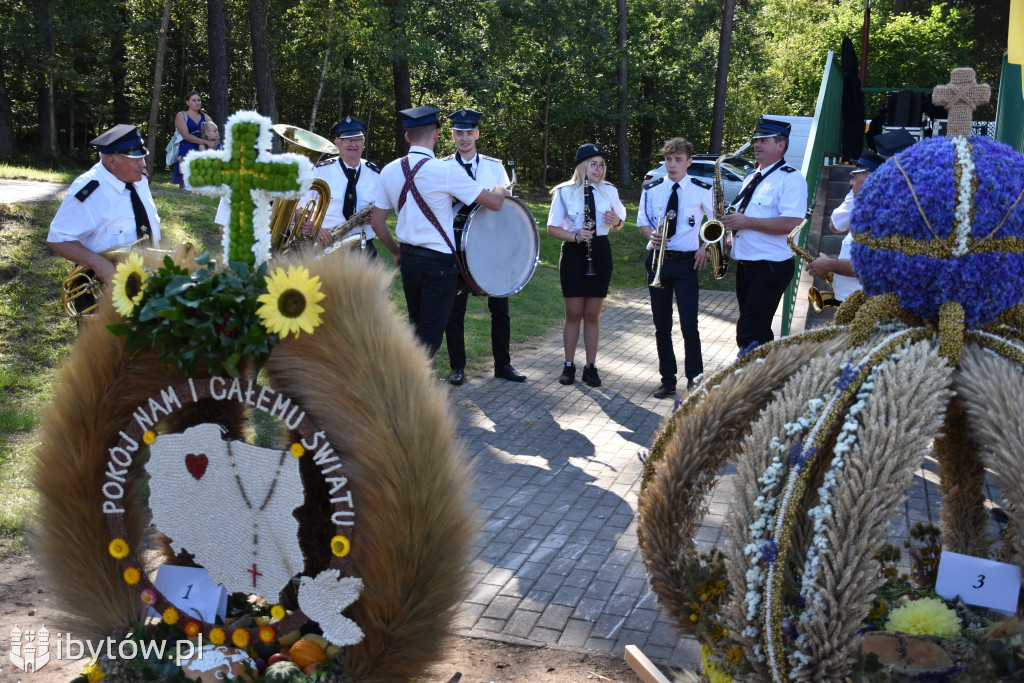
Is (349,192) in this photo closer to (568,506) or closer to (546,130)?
(568,506)

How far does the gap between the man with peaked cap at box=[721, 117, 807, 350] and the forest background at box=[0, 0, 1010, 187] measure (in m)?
16.2

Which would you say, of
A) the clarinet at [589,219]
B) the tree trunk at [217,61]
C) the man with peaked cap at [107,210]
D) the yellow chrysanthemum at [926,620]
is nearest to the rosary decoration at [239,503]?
the yellow chrysanthemum at [926,620]

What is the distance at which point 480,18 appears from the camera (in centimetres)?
2783

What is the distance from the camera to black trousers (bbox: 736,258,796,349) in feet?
23.1

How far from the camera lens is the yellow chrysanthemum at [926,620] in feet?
10.1

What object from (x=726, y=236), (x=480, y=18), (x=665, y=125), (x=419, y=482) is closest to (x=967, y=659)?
(x=419, y=482)

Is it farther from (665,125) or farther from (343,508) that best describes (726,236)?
(665,125)

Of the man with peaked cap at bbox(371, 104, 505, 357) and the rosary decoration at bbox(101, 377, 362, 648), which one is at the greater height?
the man with peaked cap at bbox(371, 104, 505, 357)

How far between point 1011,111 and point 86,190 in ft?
36.9

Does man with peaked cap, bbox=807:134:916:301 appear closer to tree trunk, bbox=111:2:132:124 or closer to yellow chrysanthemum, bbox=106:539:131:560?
yellow chrysanthemum, bbox=106:539:131:560

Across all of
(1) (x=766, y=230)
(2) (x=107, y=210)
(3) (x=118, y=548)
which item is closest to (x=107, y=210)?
(2) (x=107, y=210)

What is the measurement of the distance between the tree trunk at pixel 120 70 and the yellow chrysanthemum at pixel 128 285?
27063mm

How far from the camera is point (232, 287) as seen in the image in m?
3.13

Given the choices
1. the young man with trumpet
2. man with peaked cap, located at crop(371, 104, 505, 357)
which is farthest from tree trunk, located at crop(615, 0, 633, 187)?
man with peaked cap, located at crop(371, 104, 505, 357)
